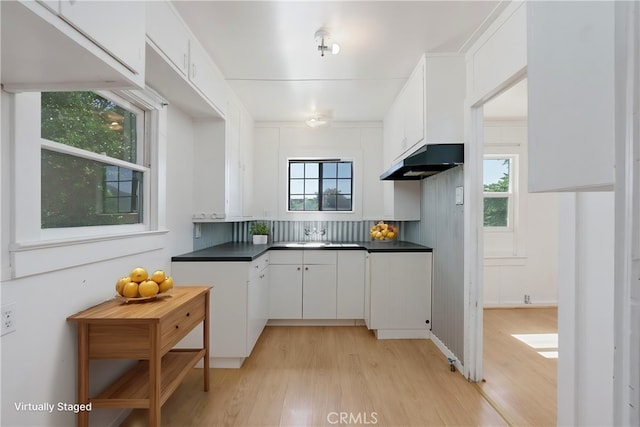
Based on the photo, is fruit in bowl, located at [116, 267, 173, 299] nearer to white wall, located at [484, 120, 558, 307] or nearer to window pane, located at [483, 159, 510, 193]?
white wall, located at [484, 120, 558, 307]

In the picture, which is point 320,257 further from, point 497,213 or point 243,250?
point 497,213

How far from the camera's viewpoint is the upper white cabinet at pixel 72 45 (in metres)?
0.77

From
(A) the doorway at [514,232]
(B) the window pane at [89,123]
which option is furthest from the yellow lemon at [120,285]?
(A) the doorway at [514,232]

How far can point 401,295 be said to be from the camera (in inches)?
122

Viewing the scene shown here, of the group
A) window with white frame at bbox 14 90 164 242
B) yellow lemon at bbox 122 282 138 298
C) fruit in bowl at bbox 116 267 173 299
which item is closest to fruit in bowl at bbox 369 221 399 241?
window with white frame at bbox 14 90 164 242

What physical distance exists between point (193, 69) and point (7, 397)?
1977mm

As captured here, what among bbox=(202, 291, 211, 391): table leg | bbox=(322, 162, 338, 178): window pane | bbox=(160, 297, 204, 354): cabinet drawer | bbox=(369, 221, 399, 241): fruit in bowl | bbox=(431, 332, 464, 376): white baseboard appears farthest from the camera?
bbox=(322, 162, 338, 178): window pane

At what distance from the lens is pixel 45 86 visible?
3.55ft

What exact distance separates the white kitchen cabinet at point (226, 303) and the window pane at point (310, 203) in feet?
5.55

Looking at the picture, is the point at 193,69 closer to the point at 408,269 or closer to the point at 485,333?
the point at 408,269

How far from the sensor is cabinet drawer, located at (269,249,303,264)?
339 cm

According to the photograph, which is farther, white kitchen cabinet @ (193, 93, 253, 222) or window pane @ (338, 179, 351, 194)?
window pane @ (338, 179, 351, 194)

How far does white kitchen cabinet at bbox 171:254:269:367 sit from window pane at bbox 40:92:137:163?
3.19 ft

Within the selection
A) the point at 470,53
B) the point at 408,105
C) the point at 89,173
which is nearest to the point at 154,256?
the point at 89,173
